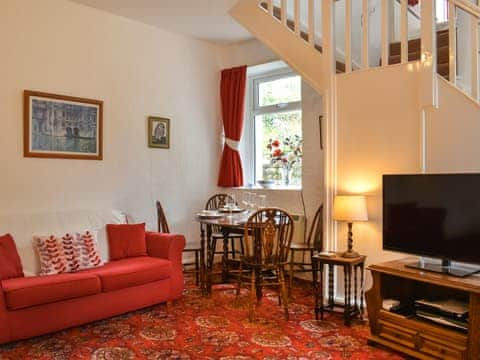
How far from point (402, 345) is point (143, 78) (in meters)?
3.97

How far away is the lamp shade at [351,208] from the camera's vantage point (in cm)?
339

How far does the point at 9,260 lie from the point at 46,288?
1.78 feet

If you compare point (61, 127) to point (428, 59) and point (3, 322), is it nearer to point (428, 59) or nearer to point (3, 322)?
point (3, 322)

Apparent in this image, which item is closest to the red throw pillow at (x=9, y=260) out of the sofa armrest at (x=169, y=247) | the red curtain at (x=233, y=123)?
the sofa armrest at (x=169, y=247)

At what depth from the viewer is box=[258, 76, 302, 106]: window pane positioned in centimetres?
552

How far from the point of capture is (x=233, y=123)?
19.0ft

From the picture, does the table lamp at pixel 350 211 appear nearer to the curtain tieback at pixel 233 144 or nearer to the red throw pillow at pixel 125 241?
the red throw pillow at pixel 125 241

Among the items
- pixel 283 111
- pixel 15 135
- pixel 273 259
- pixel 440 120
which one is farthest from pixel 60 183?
pixel 440 120

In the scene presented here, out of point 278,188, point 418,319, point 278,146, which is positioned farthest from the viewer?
point 278,146

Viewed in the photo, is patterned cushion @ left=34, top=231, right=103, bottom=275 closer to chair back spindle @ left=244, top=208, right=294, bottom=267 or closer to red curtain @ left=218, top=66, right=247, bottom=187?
chair back spindle @ left=244, top=208, right=294, bottom=267

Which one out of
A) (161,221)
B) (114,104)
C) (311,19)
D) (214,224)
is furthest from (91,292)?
(311,19)

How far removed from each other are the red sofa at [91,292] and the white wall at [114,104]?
92 centimetres

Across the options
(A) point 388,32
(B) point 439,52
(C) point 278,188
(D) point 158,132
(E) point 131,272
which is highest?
(A) point 388,32

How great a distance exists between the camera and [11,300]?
300 cm
